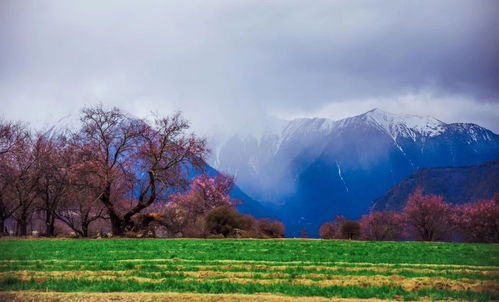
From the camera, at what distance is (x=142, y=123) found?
44.7 m

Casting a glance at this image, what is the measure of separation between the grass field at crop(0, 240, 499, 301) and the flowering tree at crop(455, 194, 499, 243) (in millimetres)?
47445

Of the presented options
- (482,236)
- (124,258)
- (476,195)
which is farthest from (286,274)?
(476,195)

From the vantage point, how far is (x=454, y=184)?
143125 mm

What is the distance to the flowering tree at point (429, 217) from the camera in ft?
215

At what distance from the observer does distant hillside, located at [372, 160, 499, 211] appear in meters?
125

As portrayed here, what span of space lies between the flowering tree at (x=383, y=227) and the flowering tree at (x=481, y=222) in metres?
10.2

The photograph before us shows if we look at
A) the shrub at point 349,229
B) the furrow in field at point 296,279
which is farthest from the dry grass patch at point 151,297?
the shrub at point 349,229

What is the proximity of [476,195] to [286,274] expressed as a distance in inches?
4810

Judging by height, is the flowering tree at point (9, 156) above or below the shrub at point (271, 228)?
above

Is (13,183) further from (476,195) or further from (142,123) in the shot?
(476,195)

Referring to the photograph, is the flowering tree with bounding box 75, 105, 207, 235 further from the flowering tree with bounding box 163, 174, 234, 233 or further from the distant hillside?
the distant hillside

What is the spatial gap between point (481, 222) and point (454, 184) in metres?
83.2

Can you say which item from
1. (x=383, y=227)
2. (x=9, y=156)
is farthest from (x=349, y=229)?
(x=9, y=156)

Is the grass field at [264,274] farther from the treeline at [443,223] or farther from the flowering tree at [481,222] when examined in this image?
the flowering tree at [481,222]
